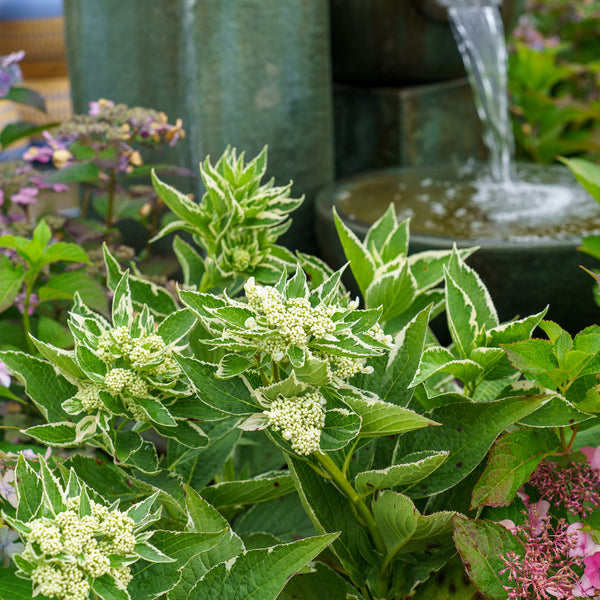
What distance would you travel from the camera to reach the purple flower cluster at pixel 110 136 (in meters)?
1.20

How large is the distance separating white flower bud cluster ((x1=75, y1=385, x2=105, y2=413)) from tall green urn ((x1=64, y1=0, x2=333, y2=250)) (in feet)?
3.88

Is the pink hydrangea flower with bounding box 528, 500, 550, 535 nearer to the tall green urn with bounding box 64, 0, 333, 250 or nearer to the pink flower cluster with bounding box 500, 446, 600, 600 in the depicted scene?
the pink flower cluster with bounding box 500, 446, 600, 600

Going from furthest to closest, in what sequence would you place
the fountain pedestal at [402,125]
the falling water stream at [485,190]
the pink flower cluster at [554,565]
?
1. the fountain pedestal at [402,125]
2. the falling water stream at [485,190]
3. the pink flower cluster at [554,565]

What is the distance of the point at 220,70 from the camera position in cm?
175

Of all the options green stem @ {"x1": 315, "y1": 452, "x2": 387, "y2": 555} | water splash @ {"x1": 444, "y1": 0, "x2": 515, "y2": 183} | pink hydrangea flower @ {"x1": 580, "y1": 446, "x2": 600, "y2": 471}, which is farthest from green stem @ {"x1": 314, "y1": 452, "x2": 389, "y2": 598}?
water splash @ {"x1": 444, "y1": 0, "x2": 515, "y2": 183}

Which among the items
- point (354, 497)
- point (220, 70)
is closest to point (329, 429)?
point (354, 497)

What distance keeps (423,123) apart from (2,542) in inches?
75.8

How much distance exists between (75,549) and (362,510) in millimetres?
308

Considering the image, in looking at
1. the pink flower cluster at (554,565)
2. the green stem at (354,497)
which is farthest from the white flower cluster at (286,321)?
the pink flower cluster at (554,565)

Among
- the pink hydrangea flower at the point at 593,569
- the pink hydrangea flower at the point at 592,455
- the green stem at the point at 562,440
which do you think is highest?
the green stem at the point at 562,440

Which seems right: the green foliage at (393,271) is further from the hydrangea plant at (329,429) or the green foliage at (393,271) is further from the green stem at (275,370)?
the green stem at (275,370)

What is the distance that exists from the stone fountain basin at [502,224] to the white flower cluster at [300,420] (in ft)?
2.96

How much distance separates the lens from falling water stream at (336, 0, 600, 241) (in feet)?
5.44

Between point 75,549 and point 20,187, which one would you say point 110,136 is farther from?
point 75,549
